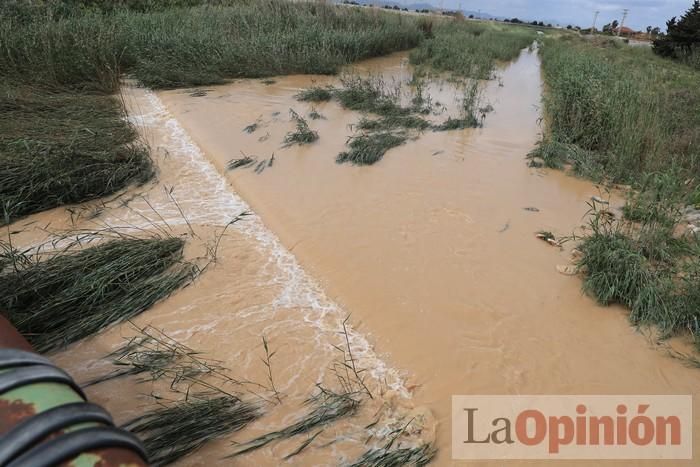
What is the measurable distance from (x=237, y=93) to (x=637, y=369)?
8.88 meters

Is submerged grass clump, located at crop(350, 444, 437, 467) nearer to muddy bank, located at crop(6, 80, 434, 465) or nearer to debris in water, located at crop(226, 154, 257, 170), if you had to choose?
muddy bank, located at crop(6, 80, 434, 465)

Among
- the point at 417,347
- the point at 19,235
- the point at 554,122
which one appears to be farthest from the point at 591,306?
the point at 19,235

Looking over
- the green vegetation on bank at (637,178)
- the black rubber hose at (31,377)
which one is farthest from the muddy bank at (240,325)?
the green vegetation on bank at (637,178)

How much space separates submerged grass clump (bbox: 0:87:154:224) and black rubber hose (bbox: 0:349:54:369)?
10.1ft

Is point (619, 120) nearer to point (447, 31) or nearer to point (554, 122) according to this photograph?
point (554, 122)

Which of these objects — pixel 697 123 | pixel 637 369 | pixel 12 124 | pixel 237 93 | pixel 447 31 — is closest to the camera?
pixel 637 369

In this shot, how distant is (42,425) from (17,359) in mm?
349

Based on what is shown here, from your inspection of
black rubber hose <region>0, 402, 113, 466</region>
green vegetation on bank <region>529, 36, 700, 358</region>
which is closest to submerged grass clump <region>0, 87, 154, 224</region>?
black rubber hose <region>0, 402, 113, 466</region>

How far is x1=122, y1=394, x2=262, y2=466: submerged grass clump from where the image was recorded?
227cm

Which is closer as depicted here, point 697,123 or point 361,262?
point 361,262

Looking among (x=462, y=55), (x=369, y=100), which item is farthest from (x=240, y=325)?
(x=462, y=55)

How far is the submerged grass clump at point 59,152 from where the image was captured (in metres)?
4.61

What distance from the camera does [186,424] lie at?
2.36 meters

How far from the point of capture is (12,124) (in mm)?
5684
